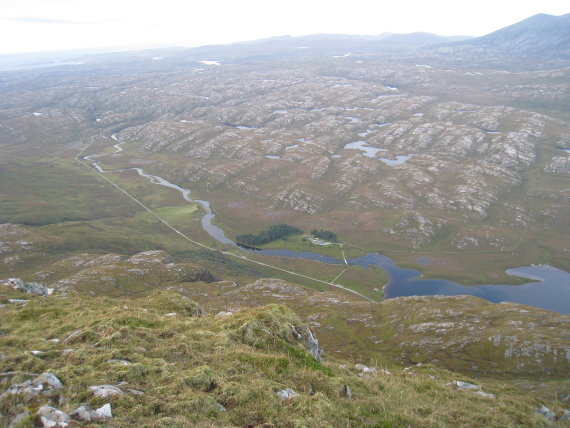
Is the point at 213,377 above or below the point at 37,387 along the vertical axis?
below

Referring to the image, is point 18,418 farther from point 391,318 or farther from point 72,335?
point 391,318

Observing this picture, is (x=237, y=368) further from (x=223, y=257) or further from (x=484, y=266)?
(x=484, y=266)

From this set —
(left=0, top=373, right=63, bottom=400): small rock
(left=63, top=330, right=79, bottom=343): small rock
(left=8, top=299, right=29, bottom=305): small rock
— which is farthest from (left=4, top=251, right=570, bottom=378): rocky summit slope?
(left=0, top=373, right=63, bottom=400): small rock

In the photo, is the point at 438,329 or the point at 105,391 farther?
the point at 438,329

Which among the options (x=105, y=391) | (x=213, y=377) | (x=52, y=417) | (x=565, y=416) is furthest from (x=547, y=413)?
(x=52, y=417)

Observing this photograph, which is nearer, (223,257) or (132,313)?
(132,313)

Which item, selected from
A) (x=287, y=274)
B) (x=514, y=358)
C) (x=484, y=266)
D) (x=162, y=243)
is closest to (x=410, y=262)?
(x=484, y=266)
